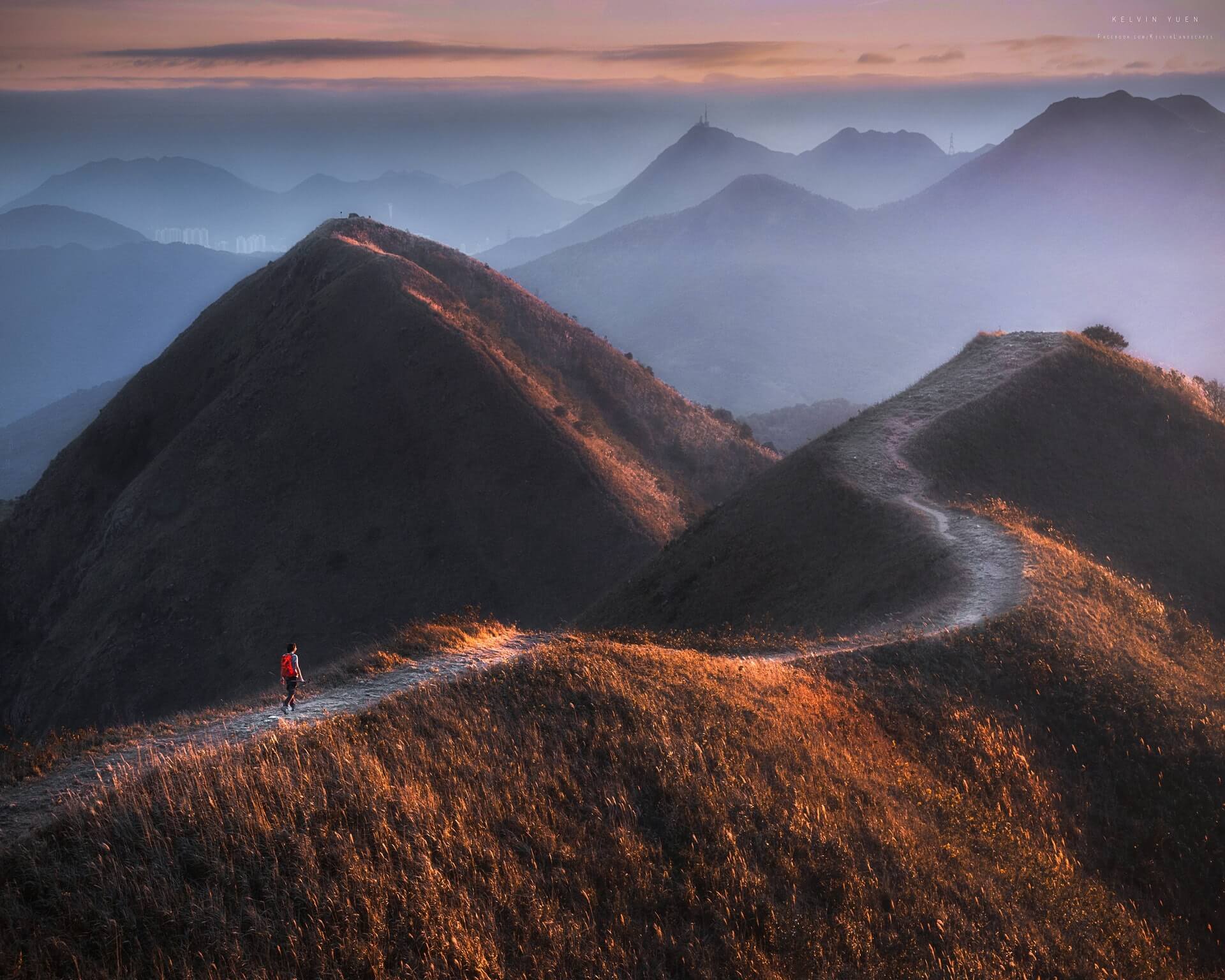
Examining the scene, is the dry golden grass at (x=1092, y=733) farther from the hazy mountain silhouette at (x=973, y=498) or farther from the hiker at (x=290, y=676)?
the hiker at (x=290, y=676)

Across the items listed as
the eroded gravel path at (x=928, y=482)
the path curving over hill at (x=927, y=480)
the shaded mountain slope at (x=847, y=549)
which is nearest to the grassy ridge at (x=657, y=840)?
the eroded gravel path at (x=928, y=482)

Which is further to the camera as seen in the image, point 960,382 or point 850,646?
point 960,382

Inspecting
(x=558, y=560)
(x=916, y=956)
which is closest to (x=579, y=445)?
(x=558, y=560)

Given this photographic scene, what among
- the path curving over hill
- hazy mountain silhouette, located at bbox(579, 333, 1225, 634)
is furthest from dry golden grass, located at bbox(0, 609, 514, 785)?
hazy mountain silhouette, located at bbox(579, 333, 1225, 634)

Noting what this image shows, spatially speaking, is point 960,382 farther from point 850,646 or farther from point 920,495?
point 850,646

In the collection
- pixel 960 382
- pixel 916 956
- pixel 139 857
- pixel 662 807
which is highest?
pixel 960 382

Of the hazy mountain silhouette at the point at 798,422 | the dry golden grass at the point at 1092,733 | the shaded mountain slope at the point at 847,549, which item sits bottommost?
the dry golden grass at the point at 1092,733
